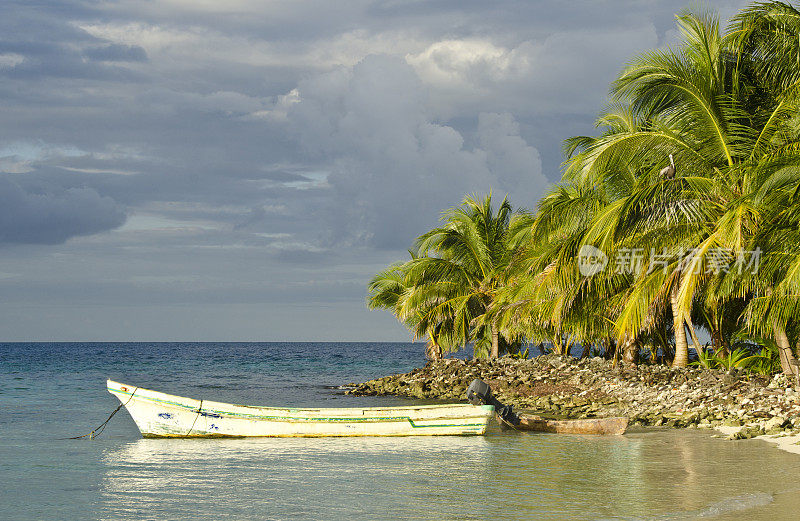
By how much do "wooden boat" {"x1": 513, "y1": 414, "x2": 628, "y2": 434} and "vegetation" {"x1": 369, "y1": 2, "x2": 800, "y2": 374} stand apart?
2602 millimetres

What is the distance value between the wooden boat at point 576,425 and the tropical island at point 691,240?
1.47 meters

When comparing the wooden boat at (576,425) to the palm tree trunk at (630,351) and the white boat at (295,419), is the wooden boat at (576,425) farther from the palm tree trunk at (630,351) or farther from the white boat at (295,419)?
the palm tree trunk at (630,351)

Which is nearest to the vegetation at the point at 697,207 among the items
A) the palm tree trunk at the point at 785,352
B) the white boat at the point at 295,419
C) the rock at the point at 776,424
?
the palm tree trunk at the point at 785,352

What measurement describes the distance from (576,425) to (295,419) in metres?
6.36

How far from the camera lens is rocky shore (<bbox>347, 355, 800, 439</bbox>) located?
1641 centimetres

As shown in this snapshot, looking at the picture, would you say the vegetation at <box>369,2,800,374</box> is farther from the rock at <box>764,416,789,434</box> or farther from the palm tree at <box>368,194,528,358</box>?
the palm tree at <box>368,194,528,358</box>

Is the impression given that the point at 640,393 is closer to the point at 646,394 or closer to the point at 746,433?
the point at 646,394

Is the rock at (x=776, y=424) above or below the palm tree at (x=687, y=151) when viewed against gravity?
below

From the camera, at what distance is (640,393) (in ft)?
66.4

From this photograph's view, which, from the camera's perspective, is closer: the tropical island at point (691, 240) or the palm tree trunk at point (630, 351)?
the tropical island at point (691, 240)

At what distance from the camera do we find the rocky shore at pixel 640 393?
646 inches

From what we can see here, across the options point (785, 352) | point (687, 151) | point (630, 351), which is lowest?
point (630, 351)

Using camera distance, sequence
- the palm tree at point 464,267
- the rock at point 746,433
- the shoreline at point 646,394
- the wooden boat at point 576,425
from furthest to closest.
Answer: the palm tree at point 464,267 < the wooden boat at point 576,425 < the shoreline at point 646,394 < the rock at point 746,433

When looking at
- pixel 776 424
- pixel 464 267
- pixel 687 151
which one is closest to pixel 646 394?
pixel 776 424
